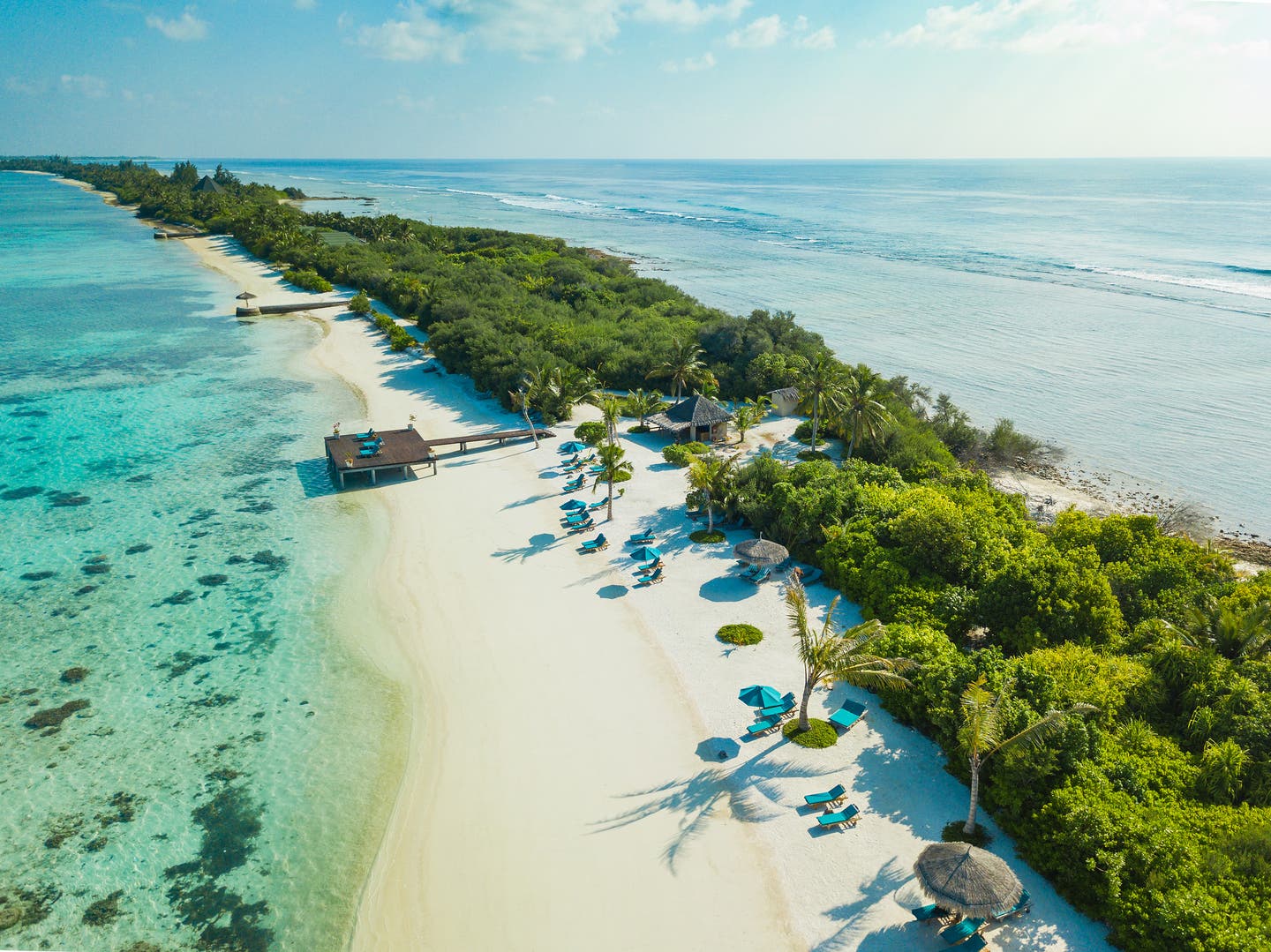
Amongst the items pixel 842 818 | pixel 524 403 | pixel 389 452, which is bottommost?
pixel 842 818

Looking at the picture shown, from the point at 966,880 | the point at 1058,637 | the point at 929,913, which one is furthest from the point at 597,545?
the point at 966,880

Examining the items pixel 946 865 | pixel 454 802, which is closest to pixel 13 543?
pixel 454 802

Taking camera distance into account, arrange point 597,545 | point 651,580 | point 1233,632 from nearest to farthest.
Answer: point 1233,632
point 651,580
point 597,545

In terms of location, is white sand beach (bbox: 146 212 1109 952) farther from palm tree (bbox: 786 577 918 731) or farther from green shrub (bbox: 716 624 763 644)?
palm tree (bbox: 786 577 918 731)

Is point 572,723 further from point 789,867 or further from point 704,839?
point 789,867

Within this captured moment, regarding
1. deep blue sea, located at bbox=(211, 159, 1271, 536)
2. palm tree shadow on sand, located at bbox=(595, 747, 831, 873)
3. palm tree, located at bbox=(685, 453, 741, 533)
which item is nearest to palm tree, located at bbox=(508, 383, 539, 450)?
palm tree, located at bbox=(685, 453, 741, 533)

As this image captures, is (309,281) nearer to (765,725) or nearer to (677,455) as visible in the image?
(677,455)

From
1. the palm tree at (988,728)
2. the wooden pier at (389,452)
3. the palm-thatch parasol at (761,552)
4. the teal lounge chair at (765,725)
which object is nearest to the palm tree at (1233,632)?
the palm tree at (988,728)
